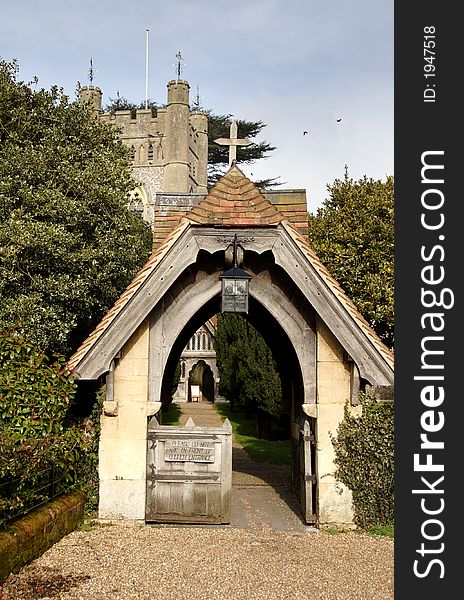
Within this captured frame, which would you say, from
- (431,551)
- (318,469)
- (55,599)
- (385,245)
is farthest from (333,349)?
(385,245)

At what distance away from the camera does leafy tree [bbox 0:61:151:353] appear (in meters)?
15.3

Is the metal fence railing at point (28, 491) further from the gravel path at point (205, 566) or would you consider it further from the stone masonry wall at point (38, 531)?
the gravel path at point (205, 566)

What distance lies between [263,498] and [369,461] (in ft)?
10.4

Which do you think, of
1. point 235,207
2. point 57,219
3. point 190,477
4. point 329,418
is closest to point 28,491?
point 190,477

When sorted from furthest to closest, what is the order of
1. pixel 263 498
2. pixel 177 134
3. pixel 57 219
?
pixel 177 134
pixel 57 219
pixel 263 498

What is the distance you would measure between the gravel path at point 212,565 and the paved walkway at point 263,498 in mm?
63

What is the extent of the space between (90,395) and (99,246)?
26.2ft

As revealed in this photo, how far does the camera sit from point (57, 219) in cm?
1673


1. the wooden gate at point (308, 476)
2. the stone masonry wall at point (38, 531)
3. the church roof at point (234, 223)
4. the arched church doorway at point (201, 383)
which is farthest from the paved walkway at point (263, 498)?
the arched church doorway at point (201, 383)

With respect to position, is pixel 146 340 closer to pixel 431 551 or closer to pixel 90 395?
pixel 90 395

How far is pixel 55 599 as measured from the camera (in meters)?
6.57

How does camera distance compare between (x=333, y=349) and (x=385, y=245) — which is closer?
(x=333, y=349)

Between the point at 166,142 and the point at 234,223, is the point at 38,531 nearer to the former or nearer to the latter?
the point at 234,223

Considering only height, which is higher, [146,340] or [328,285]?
[328,285]
